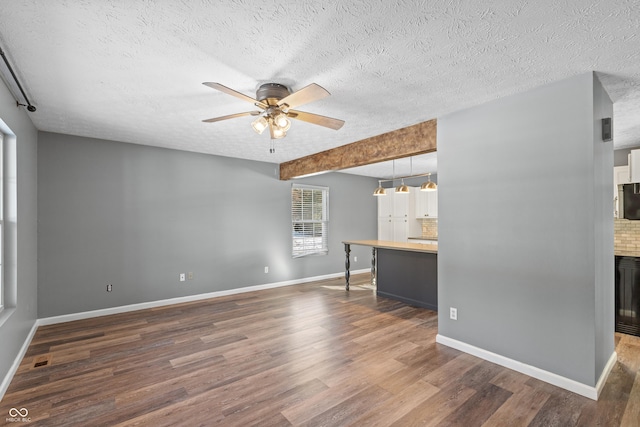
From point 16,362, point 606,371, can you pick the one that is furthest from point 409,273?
point 16,362

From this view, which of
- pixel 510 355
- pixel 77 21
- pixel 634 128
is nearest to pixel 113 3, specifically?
pixel 77 21

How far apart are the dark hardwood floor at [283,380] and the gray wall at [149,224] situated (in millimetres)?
727

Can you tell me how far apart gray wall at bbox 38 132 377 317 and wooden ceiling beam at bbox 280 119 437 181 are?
1.24 metres

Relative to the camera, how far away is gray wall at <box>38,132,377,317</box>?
4004 millimetres

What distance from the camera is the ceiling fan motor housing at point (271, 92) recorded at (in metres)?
2.41

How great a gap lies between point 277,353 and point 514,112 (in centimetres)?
320

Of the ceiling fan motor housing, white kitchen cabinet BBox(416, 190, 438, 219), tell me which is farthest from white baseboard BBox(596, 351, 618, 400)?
white kitchen cabinet BBox(416, 190, 438, 219)

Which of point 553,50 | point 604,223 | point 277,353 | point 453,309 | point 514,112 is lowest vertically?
point 277,353

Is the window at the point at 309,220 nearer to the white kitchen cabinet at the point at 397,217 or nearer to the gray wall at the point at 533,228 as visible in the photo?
the white kitchen cabinet at the point at 397,217

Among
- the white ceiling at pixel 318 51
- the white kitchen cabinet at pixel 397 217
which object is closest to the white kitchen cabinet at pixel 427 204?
the white kitchen cabinet at pixel 397 217

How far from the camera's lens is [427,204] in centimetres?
732

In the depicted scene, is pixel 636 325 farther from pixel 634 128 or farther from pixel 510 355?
pixel 634 128

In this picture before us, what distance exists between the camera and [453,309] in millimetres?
3152

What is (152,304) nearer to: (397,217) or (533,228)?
(533,228)
